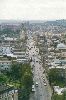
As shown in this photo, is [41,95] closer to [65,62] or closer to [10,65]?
[10,65]

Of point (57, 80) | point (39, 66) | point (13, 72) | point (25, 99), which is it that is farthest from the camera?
point (39, 66)

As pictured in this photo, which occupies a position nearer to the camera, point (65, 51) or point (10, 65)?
point (10, 65)

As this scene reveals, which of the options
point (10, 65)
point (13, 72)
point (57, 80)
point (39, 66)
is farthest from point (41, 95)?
point (39, 66)

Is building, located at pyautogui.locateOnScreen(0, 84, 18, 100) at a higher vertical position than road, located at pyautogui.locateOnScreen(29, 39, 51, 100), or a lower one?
higher

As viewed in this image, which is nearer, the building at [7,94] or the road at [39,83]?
the building at [7,94]

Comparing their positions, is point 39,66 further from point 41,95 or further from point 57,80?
point 41,95

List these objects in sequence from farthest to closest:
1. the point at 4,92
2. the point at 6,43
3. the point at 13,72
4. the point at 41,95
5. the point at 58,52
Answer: the point at 6,43
the point at 58,52
the point at 13,72
the point at 41,95
the point at 4,92

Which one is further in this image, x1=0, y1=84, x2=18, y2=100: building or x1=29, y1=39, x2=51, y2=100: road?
x1=29, y1=39, x2=51, y2=100: road

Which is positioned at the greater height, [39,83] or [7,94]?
[7,94]

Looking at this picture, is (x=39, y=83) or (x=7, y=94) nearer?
(x=7, y=94)

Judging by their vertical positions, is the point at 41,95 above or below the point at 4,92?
below

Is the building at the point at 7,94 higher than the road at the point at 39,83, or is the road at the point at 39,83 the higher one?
the building at the point at 7,94
